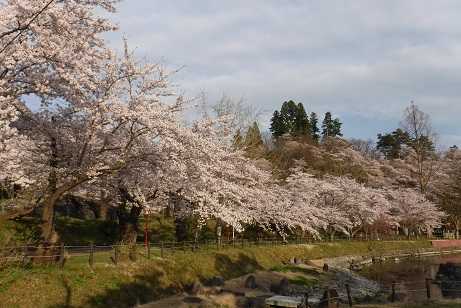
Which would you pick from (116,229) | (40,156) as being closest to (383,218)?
(116,229)

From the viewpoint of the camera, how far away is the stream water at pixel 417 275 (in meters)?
26.9

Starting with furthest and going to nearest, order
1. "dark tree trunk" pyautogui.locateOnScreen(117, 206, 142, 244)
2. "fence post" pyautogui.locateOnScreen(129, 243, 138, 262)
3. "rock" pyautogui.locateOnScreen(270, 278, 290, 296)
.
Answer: "dark tree trunk" pyautogui.locateOnScreen(117, 206, 142, 244) → "rock" pyautogui.locateOnScreen(270, 278, 290, 296) → "fence post" pyautogui.locateOnScreen(129, 243, 138, 262)

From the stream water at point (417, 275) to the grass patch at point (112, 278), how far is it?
7.46 meters

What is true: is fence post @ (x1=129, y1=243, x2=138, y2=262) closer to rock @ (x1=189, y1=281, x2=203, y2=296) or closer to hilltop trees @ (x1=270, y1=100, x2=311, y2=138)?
rock @ (x1=189, y1=281, x2=203, y2=296)

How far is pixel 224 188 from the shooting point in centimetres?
2481

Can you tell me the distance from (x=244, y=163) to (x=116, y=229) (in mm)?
10898

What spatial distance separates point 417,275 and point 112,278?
27.8m

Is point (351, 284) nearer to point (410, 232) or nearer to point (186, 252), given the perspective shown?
point (186, 252)

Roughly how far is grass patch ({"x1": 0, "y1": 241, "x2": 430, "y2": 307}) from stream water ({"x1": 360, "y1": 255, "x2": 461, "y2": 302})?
7.46m

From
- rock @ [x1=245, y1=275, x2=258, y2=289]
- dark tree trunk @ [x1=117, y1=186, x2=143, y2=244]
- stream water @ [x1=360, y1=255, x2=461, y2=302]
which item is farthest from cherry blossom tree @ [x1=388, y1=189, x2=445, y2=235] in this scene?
dark tree trunk @ [x1=117, y1=186, x2=143, y2=244]

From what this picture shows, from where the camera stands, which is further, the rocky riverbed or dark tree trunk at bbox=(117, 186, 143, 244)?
dark tree trunk at bbox=(117, 186, 143, 244)

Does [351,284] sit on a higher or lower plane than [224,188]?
lower

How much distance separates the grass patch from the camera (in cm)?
1582

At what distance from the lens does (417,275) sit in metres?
37.5
